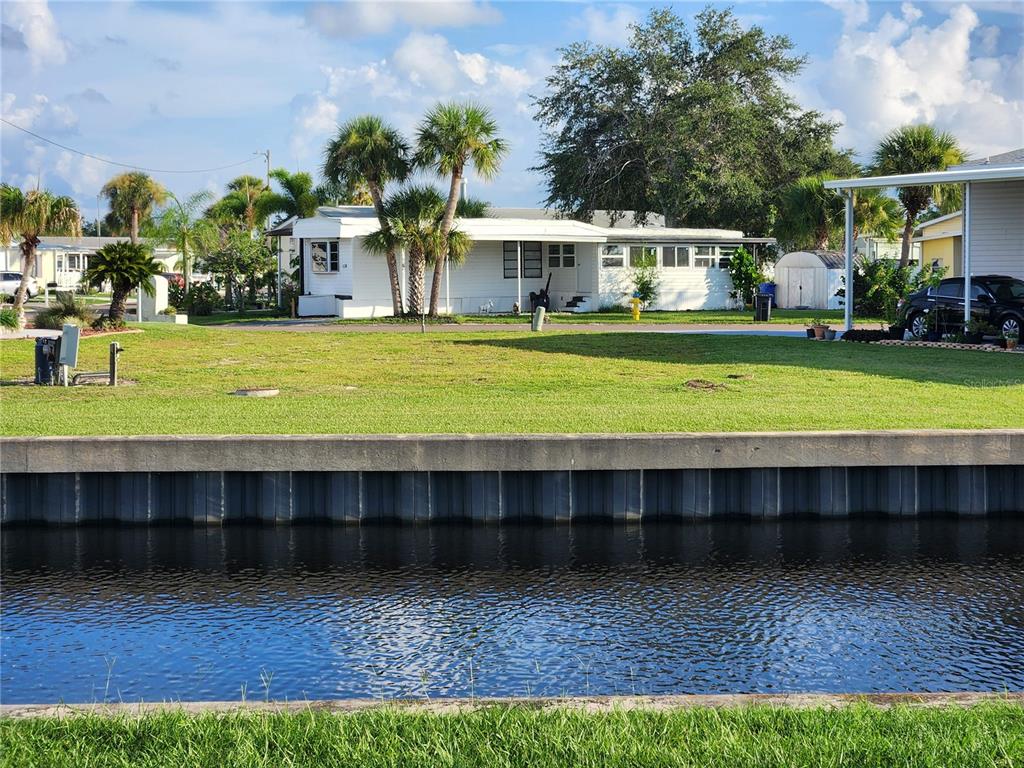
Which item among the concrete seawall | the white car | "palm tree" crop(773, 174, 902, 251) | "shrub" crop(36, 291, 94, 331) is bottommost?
the concrete seawall

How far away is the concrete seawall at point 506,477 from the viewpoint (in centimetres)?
1315

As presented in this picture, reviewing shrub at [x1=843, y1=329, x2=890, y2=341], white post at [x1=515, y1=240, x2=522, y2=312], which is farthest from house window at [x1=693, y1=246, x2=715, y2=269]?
shrub at [x1=843, y1=329, x2=890, y2=341]

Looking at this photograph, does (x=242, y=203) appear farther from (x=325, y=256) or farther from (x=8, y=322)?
(x=8, y=322)

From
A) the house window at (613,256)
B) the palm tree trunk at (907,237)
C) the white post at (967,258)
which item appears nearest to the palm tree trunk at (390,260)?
the house window at (613,256)

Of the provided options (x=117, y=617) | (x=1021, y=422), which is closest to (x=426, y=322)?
(x=1021, y=422)

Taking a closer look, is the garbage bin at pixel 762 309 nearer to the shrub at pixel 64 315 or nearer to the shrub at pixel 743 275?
the shrub at pixel 743 275

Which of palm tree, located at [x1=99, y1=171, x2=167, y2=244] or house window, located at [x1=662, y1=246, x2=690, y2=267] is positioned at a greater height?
palm tree, located at [x1=99, y1=171, x2=167, y2=244]

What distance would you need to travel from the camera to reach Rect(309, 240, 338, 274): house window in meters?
41.9

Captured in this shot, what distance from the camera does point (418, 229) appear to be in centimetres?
3812

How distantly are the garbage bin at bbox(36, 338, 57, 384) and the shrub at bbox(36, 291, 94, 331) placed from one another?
11.1 metres

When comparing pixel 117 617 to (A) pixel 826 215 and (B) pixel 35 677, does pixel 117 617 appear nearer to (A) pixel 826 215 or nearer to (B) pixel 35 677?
(B) pixel 35 677

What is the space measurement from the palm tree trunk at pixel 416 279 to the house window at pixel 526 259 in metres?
5.63

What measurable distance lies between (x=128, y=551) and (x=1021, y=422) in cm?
1000

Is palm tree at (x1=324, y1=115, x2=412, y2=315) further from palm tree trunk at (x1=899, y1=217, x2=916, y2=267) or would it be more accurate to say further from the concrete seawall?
the concrete seawall
